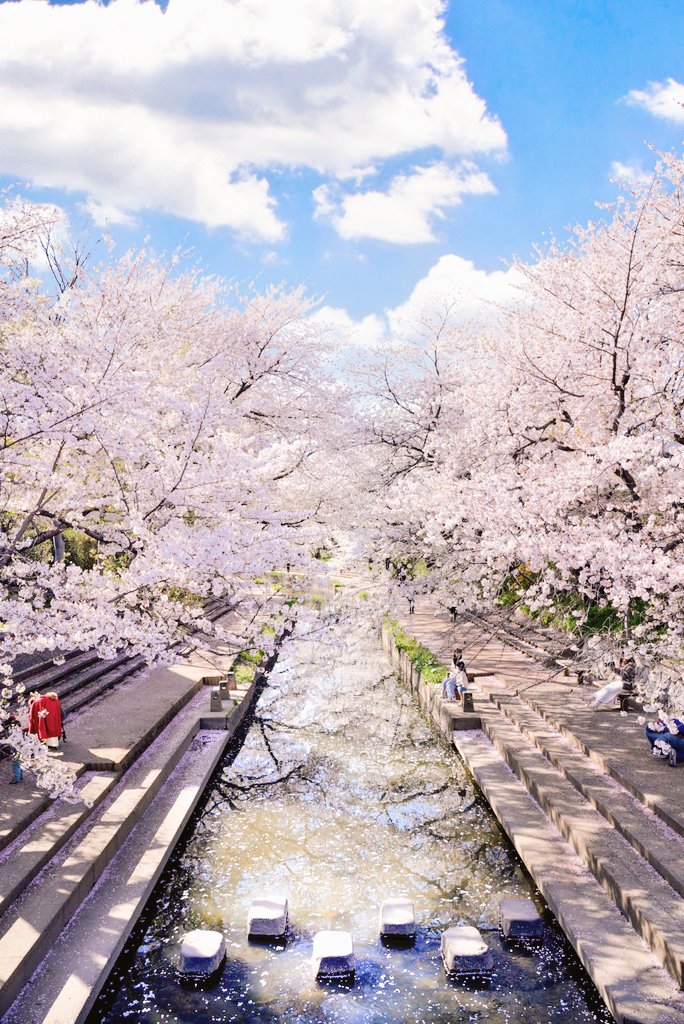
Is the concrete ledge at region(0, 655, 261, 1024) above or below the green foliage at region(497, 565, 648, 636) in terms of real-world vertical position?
below

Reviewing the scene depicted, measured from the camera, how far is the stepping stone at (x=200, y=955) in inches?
325

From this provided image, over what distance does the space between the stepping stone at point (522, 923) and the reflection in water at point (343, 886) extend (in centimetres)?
19

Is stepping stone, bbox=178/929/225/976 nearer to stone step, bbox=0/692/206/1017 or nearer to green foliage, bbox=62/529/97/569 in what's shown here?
stone step, bbox=0/692/206/1017

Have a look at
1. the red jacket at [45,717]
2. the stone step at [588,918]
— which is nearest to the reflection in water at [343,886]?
the stone step at [588,918]

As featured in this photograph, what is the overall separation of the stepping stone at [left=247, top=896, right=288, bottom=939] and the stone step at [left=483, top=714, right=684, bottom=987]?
4212 millimetres

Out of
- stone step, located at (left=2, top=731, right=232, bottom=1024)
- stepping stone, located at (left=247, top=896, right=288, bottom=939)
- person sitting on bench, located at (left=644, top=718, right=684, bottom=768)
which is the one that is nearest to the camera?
stone step, located at (left=2, top=731, right=232, bottom=1024)

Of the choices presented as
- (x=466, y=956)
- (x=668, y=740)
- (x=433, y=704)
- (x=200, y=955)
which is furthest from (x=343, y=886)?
(x=433, y=704)

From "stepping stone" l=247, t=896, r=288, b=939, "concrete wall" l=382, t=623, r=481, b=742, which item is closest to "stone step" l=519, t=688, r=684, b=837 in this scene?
"concrete wall" l=382, t=623, r=481, b=742

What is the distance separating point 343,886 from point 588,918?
11.4ft

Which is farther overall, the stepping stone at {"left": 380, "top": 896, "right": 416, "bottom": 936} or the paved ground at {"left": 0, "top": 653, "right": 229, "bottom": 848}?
the paved ground at {"left": 0, "top": 653, "right": 229, "bottom": 848}

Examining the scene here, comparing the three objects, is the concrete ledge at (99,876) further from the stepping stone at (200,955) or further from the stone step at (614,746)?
the stone step at (614,746)

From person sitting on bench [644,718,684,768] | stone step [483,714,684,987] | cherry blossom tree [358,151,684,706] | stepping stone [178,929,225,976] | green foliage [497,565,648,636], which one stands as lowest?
stepping stone [178,929,225,976]

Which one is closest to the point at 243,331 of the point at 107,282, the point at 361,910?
the point at 107,282

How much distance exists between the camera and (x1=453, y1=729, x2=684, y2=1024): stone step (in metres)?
7.31
